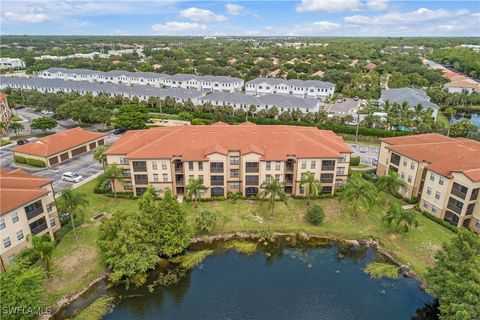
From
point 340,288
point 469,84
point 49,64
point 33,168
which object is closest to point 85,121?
point 33,168

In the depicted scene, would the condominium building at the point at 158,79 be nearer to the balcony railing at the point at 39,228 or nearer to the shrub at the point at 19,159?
the shrub at the point at 19,159

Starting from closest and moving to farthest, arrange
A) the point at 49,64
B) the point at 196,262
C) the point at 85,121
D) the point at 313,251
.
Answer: the point at 196,262, the point at 313,251, the point at 85,121, the point at 49,64

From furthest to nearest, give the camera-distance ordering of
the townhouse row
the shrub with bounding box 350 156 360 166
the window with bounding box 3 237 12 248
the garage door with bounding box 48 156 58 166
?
1. the townhouse row
2. the shrub with bounding box 350 156 360 166
3. the garage door with bounding box 48 156 58 166
4. the window with bounding box 3 237 12 248

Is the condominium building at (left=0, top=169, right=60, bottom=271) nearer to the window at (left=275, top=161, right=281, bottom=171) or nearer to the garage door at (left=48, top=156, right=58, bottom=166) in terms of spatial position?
the garage door at (left=48, top=156, right=58, bottom=166)

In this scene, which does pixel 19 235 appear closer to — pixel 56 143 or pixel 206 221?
pixel 206 221

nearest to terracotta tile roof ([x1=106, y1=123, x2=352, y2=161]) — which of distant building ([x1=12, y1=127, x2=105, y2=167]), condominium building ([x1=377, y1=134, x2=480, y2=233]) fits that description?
condominium building ([x1=377, y1=134, x2=480, y2=233])

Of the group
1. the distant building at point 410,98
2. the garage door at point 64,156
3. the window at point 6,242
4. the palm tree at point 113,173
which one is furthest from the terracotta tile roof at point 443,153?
the garage door at point 64,156

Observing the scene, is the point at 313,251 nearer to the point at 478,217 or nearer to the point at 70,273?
the point at 478,217
